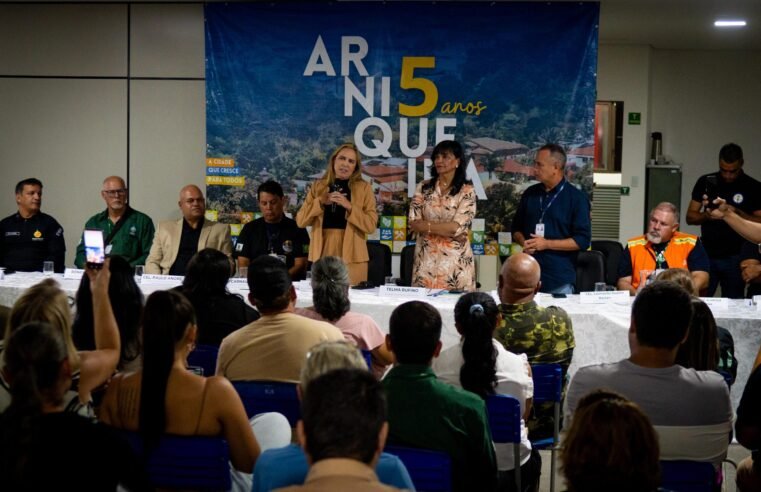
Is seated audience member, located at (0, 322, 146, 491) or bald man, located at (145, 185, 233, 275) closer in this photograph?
seated audience member, located at (0, 322, 146, 491)

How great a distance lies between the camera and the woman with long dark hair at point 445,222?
5.84 meters

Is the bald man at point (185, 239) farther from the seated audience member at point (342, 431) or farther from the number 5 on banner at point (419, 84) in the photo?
the seated audience member at point (342, 431)

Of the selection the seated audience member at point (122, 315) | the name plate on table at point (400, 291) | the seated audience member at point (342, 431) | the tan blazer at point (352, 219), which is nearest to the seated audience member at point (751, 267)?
the name plate on table at point (400, 291)

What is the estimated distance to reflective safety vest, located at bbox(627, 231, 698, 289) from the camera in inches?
231

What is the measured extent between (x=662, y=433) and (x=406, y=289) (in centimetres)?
290

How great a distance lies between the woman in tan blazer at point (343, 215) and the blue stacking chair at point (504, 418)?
325 cm

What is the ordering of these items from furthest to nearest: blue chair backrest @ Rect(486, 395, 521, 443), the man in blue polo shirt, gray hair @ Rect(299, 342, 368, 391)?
the man in blue polo shirt
blue chair backrest @ Rect(486, 395, 521, 443)
gray hair @ Rect(299, 342, 368, 391)

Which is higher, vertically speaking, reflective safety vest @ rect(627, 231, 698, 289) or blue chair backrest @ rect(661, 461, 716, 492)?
reflective safety vest @ rect(627, 231, 698, 289)

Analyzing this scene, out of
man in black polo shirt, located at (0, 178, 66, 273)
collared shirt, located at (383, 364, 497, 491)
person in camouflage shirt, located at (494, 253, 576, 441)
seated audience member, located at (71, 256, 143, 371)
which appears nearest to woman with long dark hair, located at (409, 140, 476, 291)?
person in camouflage shirt, located at (494, 253, 576, 441)

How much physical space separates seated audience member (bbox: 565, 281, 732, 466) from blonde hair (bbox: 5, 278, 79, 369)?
4.87 ft

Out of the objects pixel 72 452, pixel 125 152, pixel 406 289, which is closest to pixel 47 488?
pixel 72 452

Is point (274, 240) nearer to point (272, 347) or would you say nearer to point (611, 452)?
point (272, 347)

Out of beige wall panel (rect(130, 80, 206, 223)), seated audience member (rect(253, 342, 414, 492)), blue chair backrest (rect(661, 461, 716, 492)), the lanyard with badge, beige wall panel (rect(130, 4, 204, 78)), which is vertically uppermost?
beige wall panel (rect(130, 4, 204, 78))

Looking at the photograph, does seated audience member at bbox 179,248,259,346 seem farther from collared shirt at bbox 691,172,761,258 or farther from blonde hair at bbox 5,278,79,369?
collared shirt at bbox 691,172,761,258
